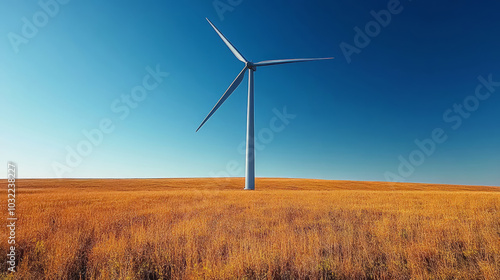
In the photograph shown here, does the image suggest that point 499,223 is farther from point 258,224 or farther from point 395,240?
point 258,224

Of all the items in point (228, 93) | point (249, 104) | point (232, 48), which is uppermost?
point (232, 48)

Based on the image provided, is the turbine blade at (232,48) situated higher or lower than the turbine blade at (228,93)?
higher

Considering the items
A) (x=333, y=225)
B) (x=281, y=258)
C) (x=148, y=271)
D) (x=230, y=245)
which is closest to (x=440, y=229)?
(x=333, y=225)

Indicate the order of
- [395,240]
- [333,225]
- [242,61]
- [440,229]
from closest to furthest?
[395,240], [440,229], [333,225], [242,61]

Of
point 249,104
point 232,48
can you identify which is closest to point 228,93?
point 249,104

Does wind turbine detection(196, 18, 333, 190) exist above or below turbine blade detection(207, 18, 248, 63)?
below

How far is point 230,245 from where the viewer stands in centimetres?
743

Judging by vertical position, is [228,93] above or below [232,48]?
below

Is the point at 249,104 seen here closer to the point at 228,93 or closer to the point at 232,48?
the point at 228,93

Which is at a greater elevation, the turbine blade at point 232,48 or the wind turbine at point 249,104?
the turbine blade at point 232,48

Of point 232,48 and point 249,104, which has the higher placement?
point 232,48

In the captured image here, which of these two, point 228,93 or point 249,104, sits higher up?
point 228,93

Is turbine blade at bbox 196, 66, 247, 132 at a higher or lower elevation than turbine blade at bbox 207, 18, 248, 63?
lower

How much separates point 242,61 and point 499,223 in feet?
122
